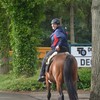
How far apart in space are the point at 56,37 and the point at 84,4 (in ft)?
63.7

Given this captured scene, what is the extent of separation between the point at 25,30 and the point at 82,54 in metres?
3.02

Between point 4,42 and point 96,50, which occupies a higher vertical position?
point 96,50

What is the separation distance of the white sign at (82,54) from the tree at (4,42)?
5.68m

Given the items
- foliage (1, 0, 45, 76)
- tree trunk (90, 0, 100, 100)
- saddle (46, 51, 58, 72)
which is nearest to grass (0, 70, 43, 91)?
foliage (1, 0, 45, 76)

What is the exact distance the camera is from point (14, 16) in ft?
56.5

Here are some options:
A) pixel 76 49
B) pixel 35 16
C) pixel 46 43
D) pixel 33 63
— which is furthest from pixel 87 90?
pixel 46 43

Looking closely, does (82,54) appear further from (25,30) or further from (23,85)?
(25,30)

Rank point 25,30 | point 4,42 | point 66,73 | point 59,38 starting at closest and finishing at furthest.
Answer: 1. point 66,73
2. point 59,38
3. point 25,30
4. point 4,42

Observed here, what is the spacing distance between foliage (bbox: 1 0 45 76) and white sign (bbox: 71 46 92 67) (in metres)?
2.36

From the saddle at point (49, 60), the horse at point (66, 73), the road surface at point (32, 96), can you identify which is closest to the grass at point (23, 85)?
the road surface at point (32, 96)

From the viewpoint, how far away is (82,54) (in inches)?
619

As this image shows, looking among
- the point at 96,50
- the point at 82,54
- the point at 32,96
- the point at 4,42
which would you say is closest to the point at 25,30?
the point at 82,54

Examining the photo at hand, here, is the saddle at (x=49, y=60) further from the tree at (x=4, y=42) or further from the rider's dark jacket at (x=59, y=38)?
the tree at (x=4, y=42)

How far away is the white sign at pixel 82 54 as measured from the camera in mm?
15656
